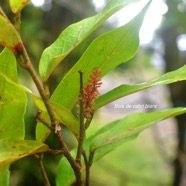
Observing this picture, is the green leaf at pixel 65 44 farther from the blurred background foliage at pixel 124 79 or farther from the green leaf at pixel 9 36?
the blurred background foliage at pixel 124 79

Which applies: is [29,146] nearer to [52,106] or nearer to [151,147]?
[52,106]

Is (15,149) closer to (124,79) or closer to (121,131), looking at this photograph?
(121,131)

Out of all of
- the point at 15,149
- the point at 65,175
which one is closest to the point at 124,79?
the point at 65,175

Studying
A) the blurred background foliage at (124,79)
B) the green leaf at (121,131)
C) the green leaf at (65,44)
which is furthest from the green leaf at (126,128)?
the blurred background foliage at (124,79)

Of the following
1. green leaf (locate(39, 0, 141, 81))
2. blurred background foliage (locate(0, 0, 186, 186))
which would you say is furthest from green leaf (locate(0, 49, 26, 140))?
blurred background foliage (locate(0, 0, 186, 186))

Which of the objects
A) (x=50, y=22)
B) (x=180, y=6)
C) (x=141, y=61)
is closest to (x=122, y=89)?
(x=180, y=6)

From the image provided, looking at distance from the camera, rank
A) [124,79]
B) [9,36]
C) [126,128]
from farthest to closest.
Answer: [124,79]
[126,128]
[9,36]
